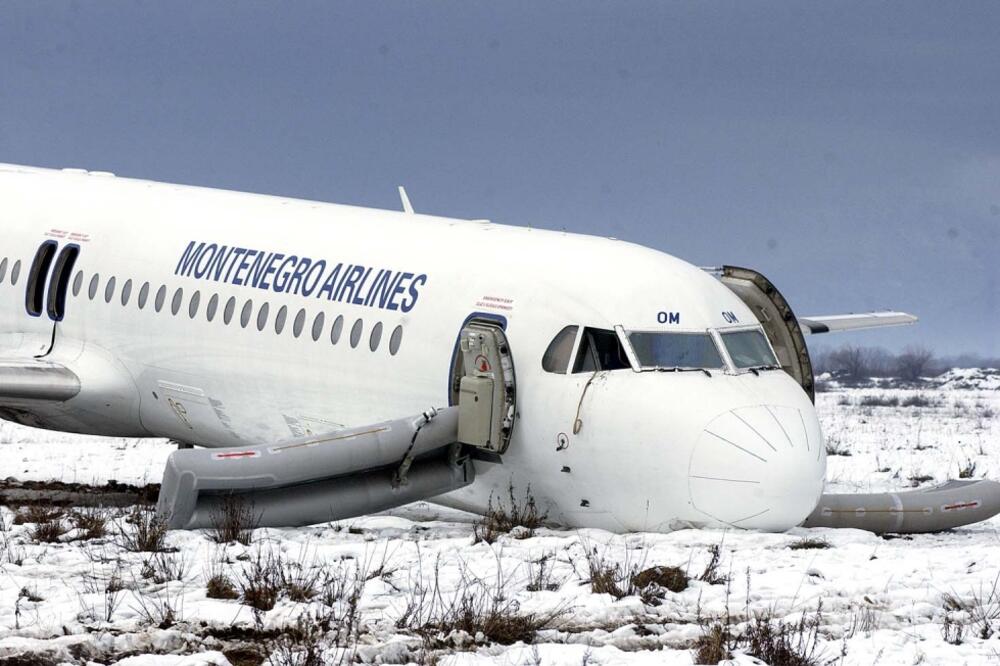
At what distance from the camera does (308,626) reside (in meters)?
12.8

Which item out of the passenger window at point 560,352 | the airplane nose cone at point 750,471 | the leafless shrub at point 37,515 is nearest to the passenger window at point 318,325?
the passenger window at point 560,352

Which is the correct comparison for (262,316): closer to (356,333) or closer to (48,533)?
(356,333)

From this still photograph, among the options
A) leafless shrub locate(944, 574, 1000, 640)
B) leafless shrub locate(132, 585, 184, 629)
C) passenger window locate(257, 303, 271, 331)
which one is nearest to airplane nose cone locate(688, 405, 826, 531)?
leafless shrub locate(944, 574, 1000, 640)

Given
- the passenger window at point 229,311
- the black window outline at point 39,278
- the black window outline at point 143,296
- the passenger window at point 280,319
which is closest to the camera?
the passenger window at point 280,319

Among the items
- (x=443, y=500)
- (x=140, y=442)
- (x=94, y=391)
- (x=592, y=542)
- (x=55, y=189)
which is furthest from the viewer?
(x=140, y=442)

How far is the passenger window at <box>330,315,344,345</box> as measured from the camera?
2053 cm

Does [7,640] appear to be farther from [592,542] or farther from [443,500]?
[443,500]

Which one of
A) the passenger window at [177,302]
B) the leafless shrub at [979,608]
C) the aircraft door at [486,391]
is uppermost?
the passenger window at [177,302]

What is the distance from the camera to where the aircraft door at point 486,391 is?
60.5ft

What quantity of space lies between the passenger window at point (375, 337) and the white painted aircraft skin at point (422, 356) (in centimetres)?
8

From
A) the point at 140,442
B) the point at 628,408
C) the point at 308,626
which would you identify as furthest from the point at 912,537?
the point at 140,442

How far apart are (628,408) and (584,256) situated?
2.63 metres

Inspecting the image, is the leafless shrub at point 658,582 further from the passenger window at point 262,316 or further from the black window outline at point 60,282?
the black window outline at point 60,282

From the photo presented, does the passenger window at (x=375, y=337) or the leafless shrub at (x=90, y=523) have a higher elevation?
the passenger window at (x=375, y=337)
